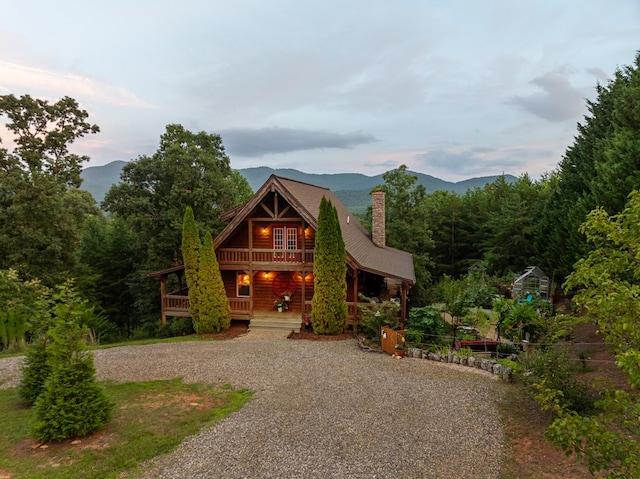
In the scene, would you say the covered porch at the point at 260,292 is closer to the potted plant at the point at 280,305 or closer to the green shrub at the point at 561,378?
the potted plant at the point at 280,305

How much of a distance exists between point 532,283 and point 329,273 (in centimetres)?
1317

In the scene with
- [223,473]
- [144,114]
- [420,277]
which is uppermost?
[144,114]

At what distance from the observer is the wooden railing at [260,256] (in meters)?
18.5

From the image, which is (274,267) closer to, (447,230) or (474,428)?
(474,428)

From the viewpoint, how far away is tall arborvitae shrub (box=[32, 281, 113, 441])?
724 cm

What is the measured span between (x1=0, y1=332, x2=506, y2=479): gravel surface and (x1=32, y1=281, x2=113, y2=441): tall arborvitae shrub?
1.92 meters

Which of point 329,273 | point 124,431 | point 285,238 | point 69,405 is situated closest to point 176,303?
point 285,238

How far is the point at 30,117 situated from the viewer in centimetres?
2508

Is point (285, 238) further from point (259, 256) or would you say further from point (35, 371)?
point (35, 371)

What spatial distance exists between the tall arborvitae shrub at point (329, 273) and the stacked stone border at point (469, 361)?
292cm

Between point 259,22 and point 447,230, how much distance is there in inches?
905

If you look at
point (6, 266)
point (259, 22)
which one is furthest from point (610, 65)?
point (6, 266)

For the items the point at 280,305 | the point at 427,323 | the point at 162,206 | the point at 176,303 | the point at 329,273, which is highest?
the point at 162,206

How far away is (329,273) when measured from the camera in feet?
52.7
